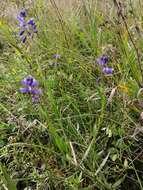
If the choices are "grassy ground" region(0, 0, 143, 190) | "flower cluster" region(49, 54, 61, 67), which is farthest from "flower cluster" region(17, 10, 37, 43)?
"flower cluster" region(49, 54, 61, 67)

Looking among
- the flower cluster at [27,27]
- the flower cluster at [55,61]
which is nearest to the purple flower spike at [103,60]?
the flower cluster at [55,61]

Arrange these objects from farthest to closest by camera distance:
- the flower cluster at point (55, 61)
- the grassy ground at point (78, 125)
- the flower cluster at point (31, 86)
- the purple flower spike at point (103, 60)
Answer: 1. the flower cluster at point (55, 61)
2. the purple flower spike at point (103, 60)
3. the flower cluster at point (31, 86)
4. the grassy ground at point (78, 125)

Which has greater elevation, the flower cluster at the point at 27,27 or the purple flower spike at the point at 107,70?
the flower cluster at the point at 27,27

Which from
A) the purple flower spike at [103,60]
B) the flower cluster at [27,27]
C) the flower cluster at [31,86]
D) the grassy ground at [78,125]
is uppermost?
the flower cluster at [27,27]

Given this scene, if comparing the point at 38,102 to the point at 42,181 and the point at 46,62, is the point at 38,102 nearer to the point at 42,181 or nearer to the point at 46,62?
the point at 42,181

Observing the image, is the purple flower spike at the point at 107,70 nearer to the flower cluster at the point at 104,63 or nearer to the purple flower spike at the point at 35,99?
the flower cluster at the point at 104,63

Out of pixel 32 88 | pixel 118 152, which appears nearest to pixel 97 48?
pixel 32 88

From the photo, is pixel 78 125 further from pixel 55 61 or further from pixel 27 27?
pixel 27 27

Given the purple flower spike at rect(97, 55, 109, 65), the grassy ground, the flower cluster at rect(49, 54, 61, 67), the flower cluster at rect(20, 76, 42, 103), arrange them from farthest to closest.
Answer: the flower cluster at rect(49, 54, 61, 67) < the purple flower spike at rect(97, 55, 109, 65) < the flower cluster at rect(20, 76, 42, 103) < the grassy ground

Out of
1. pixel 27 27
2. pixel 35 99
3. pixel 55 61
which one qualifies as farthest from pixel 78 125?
pixel 27 27

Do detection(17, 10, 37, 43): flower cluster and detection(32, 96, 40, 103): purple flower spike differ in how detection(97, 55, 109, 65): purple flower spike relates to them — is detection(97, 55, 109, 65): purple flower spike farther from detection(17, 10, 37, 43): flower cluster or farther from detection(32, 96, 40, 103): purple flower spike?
detection(17, 10, 37, 43): flower cluster

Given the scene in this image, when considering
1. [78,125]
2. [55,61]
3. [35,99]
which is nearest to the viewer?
[78,125]
